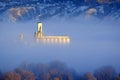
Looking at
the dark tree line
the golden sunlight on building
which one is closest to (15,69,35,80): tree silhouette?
the dark tree line

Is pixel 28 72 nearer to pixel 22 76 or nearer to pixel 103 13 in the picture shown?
pixel 22 76

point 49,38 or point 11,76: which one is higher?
point 49,38

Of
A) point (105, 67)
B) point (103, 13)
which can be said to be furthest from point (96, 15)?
point (105, 67)

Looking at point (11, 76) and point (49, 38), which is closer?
point (11, 76)

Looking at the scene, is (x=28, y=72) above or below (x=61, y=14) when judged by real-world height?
below

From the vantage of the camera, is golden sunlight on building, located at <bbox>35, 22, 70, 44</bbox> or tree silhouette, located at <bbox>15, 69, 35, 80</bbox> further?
golden sunlight on building, located at <bbox>35, 22, 70, 44</bbox>

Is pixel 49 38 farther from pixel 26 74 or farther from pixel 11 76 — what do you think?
pixel 11 76

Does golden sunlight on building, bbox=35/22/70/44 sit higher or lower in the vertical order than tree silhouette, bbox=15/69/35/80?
higher

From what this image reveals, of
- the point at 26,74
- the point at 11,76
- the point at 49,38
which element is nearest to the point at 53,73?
the point at 26,74

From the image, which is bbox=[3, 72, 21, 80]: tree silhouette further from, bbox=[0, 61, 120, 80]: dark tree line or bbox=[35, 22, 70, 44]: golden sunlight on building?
bbox=[35, 22, 70, 44]: golden sunlight on building
